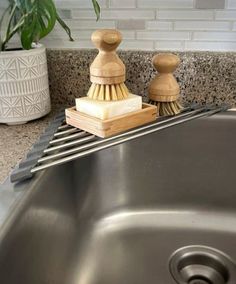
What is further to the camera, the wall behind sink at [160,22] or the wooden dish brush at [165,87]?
the wall behind sink at [160,22]

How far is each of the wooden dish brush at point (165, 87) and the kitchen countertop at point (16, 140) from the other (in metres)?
0.23

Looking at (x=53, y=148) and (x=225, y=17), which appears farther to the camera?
(x=225, y=17)

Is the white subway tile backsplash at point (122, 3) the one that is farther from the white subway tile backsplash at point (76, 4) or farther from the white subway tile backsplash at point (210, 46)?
the white subway tile backsplash at point (210, 46)

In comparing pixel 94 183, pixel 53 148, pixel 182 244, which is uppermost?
pixel 53 148

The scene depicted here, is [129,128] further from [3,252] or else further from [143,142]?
[3,252]

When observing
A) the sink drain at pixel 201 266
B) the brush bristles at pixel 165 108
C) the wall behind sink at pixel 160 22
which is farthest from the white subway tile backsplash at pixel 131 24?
the sink drain at pixel 201 266

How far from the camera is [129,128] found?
23.0 inches

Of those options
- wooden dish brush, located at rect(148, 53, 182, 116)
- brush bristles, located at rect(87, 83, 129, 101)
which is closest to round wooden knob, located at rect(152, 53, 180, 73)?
wooden dish brush, located at rect(148, 53, 182, 116)

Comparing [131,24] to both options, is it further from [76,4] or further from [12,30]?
[12,30]

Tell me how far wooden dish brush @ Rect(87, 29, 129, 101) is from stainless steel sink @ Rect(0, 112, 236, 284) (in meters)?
0.11

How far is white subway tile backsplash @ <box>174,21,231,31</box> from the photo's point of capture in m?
0.74

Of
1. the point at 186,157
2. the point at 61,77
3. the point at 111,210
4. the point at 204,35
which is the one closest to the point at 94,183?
the point at 111,210

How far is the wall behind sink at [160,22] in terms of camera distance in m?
0.73

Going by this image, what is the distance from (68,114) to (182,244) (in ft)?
1.08
